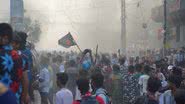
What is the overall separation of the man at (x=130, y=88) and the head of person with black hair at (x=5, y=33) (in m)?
5.90

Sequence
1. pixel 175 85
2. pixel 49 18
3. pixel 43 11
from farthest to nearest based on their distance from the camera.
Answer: pixel 49 18 → pixel 43 11 → pixel 175 85

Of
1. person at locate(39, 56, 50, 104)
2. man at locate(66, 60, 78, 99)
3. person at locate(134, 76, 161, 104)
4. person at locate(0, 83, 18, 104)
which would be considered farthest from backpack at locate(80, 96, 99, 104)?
man at locate(66, 60, 78, 99)

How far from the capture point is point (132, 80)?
37.2 feet

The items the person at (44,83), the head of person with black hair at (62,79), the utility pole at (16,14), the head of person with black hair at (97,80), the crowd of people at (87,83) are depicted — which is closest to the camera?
the crowd of people at (87,83)

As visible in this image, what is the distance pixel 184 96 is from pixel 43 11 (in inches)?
2778

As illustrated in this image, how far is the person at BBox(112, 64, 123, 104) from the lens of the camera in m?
11.6

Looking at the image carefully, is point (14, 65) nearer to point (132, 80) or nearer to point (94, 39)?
point (132, 80)

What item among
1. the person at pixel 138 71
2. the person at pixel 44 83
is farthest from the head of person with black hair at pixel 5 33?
the person at pixel 44 83

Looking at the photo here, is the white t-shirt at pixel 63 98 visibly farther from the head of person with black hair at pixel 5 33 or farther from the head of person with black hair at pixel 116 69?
the head of person with black hair at pixel 116 69

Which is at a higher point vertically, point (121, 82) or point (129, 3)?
point (129, 3)

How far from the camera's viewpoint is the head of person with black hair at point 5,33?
17.9 feet

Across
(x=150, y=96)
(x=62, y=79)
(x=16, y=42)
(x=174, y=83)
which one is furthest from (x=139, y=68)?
(x=150, y=96)

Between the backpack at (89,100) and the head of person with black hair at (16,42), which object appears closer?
the backpack at (89,100)

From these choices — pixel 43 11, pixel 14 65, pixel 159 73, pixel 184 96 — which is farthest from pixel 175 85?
pixel 43 11
